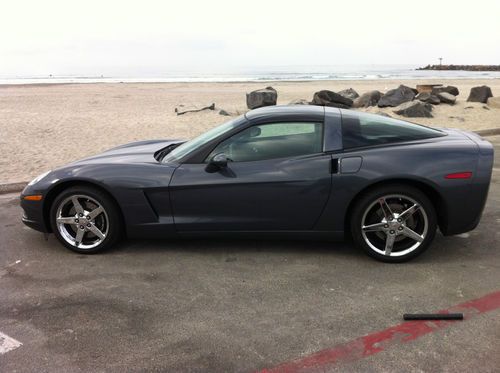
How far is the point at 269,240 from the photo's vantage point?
420 centimetres

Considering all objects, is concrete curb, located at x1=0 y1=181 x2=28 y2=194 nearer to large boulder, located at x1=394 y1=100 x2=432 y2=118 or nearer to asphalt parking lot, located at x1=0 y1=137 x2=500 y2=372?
asphalt parking lot, located at x1=0 y1=137 x2=500 y2=372

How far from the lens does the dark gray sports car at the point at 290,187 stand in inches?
148

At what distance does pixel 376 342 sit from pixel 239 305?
980mm

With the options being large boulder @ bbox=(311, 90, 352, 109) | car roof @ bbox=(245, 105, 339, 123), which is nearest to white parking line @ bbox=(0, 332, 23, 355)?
car roof @ bbox=(245, 105, 339, 123)

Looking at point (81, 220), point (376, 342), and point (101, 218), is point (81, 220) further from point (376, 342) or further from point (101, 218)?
point (376, 342)

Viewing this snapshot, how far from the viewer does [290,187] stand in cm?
384

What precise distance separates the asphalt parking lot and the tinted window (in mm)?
1021

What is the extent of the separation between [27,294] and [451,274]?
3334 millimetres

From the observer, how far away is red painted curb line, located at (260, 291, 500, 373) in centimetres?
255

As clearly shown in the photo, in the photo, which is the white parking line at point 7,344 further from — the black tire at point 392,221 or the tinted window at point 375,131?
the tinted window at point 375,131

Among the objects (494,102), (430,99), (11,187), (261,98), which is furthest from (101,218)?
(494,102)

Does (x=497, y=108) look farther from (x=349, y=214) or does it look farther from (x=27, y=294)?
(x=27, y=294)

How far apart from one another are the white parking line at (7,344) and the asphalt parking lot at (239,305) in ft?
0.06

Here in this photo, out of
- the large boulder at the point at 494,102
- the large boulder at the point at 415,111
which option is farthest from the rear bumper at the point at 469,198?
the large boulder at the point at 494,102
